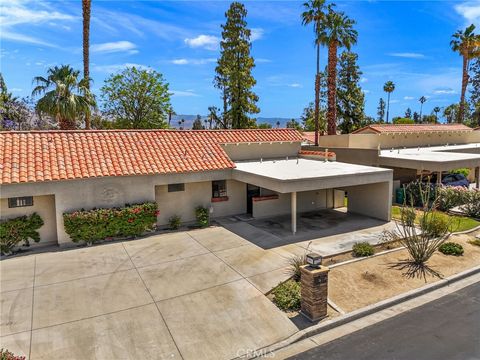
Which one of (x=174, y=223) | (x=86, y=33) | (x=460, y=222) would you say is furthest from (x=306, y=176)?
(x=86, y=33)

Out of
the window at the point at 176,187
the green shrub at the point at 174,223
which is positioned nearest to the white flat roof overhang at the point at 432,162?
the window at the point at 176,187

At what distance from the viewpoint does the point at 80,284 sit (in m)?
11.3

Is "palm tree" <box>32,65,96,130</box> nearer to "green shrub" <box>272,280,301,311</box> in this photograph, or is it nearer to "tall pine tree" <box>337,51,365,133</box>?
"green shrub" <box>272,280,301,311</box>

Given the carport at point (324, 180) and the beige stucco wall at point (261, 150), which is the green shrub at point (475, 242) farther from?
the beige stucco wall at point (261, 150)

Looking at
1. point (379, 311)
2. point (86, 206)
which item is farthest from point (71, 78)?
point (379, 311)

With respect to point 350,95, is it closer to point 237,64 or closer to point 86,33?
point 237,64

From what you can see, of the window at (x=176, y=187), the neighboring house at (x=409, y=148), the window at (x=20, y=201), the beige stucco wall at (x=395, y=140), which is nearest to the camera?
the window at (x=20, y=201)

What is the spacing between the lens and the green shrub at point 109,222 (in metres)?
14.8

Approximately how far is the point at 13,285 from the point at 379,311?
456 inches

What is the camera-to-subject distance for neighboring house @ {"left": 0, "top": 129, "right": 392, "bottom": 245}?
14.9 m

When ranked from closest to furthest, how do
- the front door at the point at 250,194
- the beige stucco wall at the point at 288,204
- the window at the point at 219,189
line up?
the window at the point at 219,189, the beige stucco wall at the point at 288,204, the front door at the point at 250,194

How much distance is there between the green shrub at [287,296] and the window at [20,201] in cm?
1124

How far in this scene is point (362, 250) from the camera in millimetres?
13492

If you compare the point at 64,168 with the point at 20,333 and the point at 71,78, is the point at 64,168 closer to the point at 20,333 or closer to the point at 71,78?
the point at 20,333
